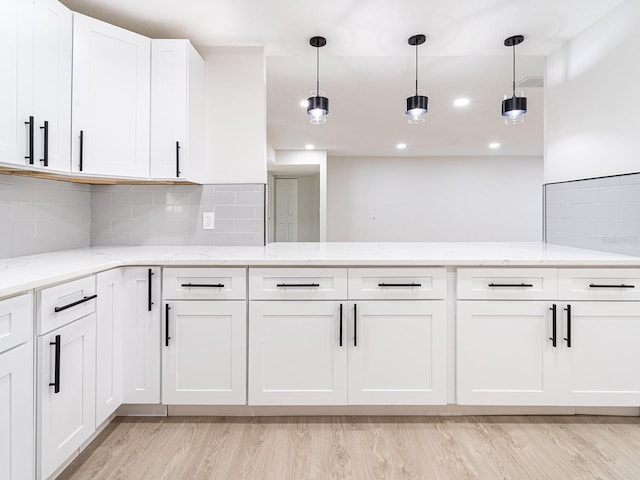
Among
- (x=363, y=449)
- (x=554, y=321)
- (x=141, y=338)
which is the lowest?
(x=363, y=449)

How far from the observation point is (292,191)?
9336mm

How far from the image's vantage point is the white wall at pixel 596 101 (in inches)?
82.8

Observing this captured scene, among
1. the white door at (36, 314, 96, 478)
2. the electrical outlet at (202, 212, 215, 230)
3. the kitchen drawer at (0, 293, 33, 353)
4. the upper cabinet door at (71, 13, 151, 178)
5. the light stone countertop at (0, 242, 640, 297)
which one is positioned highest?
the upper cabinet door at (71, 13, 151, 178)

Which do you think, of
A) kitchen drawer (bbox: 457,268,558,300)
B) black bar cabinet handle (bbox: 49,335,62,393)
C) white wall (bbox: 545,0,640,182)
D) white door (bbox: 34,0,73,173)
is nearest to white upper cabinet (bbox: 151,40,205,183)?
white door (bbox: 34,0,73,173)

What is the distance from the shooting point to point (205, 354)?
2012 millimetres

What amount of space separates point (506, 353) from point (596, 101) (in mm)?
1639

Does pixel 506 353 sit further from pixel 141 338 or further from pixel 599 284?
pixel 141 338

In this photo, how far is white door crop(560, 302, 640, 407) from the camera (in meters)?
1.98

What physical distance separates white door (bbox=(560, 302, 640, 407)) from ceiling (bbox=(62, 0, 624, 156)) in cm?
168

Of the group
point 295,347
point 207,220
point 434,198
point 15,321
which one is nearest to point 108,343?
point 15,321

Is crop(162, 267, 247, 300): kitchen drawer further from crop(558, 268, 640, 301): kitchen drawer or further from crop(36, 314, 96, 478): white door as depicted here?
crop(558, 268, 640, 301): kitchen drawer

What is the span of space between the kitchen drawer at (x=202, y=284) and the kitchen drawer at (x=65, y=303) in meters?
0.36

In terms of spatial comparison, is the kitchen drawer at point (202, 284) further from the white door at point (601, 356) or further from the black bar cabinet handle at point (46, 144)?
the white door at point (601, 356)

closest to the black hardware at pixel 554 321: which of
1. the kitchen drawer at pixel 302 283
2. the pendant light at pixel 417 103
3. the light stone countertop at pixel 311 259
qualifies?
the light stone countertop at pixel 311 259
